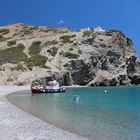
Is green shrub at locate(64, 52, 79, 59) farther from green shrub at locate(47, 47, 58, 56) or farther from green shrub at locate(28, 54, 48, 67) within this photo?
green shrub at locate(28, 54, 48, 67)

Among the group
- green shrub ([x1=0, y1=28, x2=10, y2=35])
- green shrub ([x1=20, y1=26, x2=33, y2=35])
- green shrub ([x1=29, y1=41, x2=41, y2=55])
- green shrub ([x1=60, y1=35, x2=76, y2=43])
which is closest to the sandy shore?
green shrub ([x1=29, y1=41, x2=41, y2=55])

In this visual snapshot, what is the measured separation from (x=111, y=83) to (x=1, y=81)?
46.9 m

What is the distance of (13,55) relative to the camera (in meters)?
137

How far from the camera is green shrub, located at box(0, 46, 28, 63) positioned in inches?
5164

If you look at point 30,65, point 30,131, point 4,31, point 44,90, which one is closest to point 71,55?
point 30,65

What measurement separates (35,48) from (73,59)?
2145 cm

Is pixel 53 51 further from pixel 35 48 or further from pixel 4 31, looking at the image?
pixel 4 31

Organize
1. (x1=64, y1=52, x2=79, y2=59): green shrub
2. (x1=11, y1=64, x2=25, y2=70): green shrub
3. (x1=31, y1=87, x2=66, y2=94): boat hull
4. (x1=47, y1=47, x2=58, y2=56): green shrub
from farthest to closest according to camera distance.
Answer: (x1=47, y1=47, x2=58, y2=56): green shrub
(x1=64, y1=52, x2=79, y2=59): green shrub
(x1=11, y1=64, x2=25, y2=70): green shrub
(x1=31, y1=87, x2=66, y2=94): boat hull

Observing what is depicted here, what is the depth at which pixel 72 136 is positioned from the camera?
22516mm

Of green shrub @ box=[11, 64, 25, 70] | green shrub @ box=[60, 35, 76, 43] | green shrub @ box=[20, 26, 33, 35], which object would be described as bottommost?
green shrub @ box=[11, 64, 25, 70]

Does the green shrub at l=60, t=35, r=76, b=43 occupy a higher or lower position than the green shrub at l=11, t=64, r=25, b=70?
higher

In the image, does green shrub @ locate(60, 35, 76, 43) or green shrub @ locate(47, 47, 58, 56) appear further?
green shrub @ locate(60, 35, 76, 43)

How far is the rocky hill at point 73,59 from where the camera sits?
394 ft

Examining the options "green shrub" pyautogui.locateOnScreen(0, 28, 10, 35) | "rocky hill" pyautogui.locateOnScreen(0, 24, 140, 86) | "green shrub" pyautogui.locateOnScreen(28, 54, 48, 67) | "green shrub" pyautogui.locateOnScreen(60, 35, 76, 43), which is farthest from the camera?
"green shrub" pyautogui.locateOnScreen(0, 28, 10, 35)
